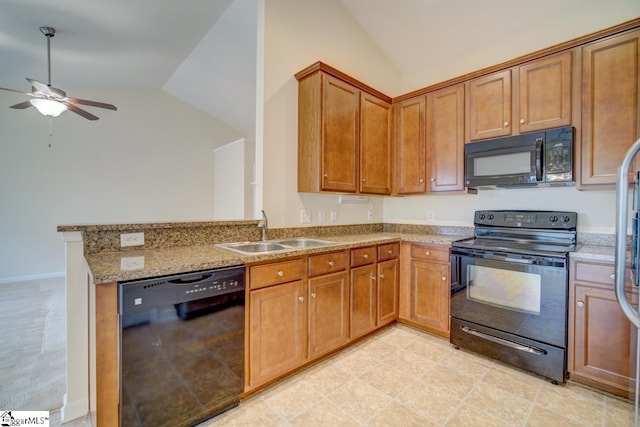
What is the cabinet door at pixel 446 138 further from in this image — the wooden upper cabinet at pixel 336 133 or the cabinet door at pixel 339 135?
the cabinet door at pixel 339 135

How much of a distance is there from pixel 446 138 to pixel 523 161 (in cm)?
73

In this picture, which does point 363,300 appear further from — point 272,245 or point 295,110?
point 295,110

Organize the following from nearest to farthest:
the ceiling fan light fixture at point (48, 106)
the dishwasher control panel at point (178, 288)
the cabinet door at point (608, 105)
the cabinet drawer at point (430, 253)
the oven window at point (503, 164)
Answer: the dishwasher control panel at point (178, 288), the cabinet door at point (608, 105), the oven window at point (503, 164), the cabinet drawer at point (430, 253), the ceiling fan light fixture at point (48, 106)

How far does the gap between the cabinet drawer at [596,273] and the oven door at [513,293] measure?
0.09 metres

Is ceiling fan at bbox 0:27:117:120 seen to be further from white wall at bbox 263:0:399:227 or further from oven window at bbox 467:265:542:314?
oven window at bbox 467:265:542:314

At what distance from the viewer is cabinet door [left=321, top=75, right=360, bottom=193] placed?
2.53m

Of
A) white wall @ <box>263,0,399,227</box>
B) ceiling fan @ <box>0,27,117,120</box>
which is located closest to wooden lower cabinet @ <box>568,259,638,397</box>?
white wall @ <box>263,0,399,227</box>

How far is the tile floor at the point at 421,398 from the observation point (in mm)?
1673

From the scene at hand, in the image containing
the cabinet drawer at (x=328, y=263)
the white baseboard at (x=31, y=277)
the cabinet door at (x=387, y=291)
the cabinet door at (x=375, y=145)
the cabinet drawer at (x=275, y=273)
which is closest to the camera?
the cabinet drawer at (x=275, y=273)

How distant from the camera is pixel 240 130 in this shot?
21.2 feet

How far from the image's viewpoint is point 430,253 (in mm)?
2730

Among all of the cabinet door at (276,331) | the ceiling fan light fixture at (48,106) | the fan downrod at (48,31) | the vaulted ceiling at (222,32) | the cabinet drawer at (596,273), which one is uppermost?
the vaulted ceiling at (222,32)

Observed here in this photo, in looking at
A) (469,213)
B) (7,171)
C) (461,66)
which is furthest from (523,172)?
(7,171)

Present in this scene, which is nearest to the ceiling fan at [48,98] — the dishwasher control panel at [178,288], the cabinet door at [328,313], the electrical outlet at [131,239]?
the electrical outlet at [131,239]
